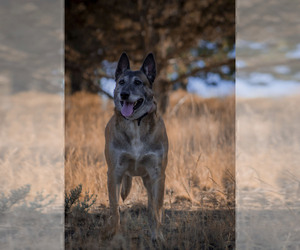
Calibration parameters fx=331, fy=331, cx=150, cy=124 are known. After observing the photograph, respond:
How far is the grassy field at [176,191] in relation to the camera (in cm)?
262

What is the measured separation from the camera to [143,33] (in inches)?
275

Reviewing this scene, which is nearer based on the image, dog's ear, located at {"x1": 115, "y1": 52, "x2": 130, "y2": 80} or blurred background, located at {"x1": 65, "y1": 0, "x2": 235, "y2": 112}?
dog's ear, located at {"x1": 115, "y1": 52, "x2": 130, "y2": 80}

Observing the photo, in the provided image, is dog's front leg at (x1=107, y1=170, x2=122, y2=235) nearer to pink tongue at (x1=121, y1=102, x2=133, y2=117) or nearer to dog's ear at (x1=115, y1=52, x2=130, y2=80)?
pink tongue at (x1=121, y1=102, x2=133, y2=117)

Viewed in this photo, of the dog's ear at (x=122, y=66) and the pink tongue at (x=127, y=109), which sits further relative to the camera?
the dog's ear at (x=122, y=66)

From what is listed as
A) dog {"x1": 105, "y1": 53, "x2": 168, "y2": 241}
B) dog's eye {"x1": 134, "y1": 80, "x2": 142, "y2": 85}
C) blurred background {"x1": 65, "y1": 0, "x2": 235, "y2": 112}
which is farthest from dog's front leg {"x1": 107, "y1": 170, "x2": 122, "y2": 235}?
blurred background {"x1": 65, "y1": 0, "x2": 235, "y2": 112}

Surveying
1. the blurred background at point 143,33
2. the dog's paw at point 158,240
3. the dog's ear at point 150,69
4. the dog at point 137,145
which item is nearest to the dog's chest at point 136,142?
the dog at point 137,145

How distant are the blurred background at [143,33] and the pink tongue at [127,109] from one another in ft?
13.2

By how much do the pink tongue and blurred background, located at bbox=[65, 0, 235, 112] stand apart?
13.2 ft

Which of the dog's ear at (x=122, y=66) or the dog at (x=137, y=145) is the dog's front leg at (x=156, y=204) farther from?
the dog's ear at (x=122, y=66)

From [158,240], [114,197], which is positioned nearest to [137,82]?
[114,197]

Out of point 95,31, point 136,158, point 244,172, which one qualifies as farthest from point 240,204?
point 95,31

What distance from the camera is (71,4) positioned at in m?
7.11

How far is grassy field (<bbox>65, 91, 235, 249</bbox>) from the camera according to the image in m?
2.62

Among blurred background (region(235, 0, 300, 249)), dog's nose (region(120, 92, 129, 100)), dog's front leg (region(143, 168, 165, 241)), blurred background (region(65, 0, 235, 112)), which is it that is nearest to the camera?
blurred background (region(235, 0, 300, 249))
